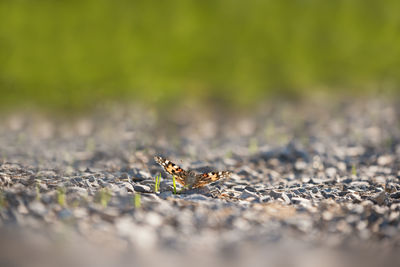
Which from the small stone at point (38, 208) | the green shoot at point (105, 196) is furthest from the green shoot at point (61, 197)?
the green shoot at point (105, 196)

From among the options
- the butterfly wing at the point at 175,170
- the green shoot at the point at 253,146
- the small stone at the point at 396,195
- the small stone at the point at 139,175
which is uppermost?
the green shoot at the point at 253,146

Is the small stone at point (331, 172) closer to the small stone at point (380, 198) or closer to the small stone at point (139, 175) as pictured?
the small stone at point (380, 198)

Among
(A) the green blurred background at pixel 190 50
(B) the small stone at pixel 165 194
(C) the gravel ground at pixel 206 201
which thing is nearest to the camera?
(C) the gravel ground at pixel 206 201

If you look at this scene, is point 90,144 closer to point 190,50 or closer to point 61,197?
point 61,197

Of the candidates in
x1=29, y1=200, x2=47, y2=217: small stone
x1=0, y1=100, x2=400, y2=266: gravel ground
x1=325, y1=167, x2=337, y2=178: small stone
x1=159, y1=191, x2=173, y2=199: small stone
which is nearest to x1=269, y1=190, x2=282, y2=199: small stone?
x1=0, y1=100, x2=400, y2=266: gravel ground

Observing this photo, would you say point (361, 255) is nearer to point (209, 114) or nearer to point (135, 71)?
point (209, 114)

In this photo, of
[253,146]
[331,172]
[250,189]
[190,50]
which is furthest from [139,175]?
[190,50]

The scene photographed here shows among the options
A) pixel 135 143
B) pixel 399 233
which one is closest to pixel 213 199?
pixel 399 233

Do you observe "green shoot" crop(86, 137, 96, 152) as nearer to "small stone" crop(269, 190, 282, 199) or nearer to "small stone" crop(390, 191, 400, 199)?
"small stone" crop(269, 190, 282, 199)
